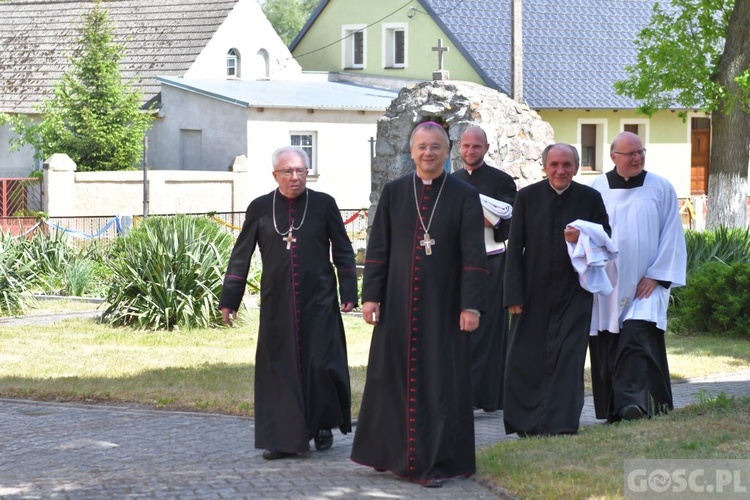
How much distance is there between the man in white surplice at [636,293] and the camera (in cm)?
891

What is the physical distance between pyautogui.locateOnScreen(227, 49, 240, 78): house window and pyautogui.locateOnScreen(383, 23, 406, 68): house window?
4.79 metres

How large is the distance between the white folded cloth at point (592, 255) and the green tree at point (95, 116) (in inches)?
995

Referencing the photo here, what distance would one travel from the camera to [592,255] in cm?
837

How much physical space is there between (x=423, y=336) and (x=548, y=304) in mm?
1515

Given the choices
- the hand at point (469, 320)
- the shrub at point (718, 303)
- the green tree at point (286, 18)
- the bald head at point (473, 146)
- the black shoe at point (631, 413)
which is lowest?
the black shoe at point (631, 413)

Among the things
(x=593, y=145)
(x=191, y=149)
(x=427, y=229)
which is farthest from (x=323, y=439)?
(x=593, y=145)

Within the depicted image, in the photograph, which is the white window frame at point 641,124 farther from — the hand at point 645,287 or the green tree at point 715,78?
the hand at point 645,287

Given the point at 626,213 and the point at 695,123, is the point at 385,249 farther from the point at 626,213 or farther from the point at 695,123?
the point at 695,123

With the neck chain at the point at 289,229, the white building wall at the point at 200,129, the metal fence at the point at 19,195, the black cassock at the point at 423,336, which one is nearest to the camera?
the black cassock at the point at 423,336

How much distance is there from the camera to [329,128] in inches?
1437

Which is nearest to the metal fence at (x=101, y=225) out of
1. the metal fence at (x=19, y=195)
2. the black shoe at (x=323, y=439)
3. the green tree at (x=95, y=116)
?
the metal fence at (x=19, y=195)

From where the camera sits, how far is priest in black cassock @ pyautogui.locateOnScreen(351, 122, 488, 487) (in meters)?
7.20

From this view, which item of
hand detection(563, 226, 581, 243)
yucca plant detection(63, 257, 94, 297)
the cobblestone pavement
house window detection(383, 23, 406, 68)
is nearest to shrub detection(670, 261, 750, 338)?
the cobblestone pavement

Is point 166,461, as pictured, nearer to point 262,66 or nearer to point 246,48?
point 246,48
